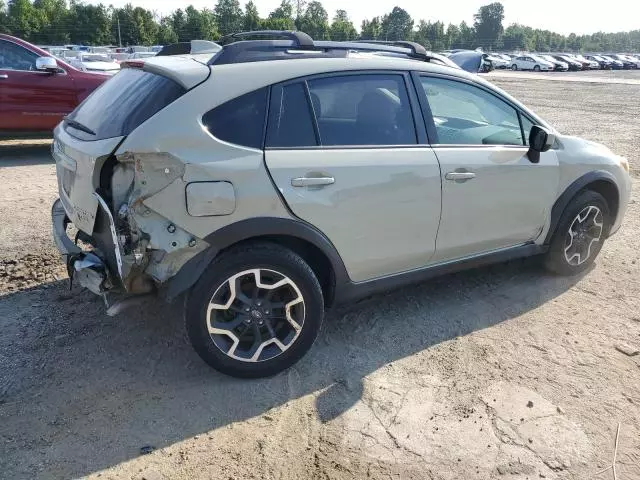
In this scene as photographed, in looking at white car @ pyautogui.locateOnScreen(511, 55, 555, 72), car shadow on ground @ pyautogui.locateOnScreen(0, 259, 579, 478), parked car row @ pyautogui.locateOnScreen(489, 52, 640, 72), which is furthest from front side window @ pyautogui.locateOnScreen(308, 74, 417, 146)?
white car @ pyautogui.locateOnScreen(511, 55, 555, 72)

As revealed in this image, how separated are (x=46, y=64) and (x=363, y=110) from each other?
21.4ft

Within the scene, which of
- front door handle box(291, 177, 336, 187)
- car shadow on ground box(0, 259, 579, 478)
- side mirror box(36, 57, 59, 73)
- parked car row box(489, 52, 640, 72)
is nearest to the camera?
car shadow on ground box(0, 259, 579, 478)

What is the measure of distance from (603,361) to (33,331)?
365cm

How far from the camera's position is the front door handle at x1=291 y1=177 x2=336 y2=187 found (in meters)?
3.13

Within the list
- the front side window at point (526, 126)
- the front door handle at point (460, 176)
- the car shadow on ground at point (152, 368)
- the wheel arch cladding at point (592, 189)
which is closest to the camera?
the car shadow on ground at point (152, 368)

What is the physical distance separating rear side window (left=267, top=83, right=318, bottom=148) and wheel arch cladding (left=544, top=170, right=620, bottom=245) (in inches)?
84.3

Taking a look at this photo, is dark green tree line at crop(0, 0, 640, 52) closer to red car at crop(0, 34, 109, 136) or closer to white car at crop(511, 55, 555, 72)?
white car at crop(511, 55, 555, 72)

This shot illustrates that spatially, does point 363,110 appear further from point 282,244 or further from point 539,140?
point 539,140

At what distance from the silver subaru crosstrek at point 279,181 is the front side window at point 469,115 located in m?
0.01

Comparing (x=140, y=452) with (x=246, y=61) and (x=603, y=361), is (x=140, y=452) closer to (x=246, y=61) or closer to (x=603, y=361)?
(x=246, y=61)

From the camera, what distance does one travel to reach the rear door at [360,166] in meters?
3.19

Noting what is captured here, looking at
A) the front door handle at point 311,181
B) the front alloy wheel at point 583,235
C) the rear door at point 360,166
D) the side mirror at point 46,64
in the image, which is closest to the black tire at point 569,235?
the front alloy wheel at point 583,235

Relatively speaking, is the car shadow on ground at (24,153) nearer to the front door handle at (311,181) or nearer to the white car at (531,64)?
the front door handle at (311,181)

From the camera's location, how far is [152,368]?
338cm
